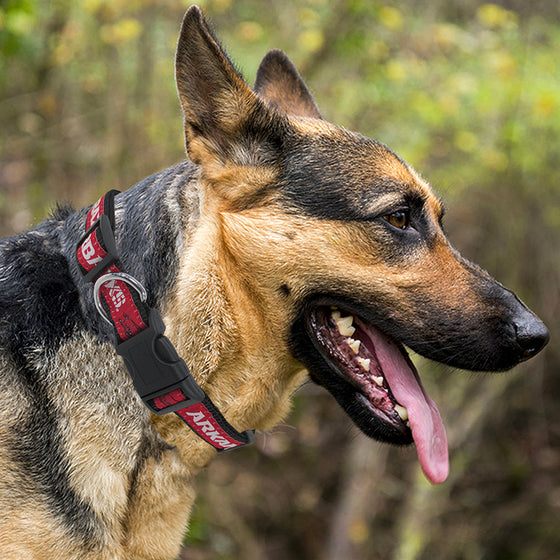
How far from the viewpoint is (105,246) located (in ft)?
7.58

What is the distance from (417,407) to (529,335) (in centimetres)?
54

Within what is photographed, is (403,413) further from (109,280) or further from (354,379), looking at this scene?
(109,280)

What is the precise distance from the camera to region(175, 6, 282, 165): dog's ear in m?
2.40

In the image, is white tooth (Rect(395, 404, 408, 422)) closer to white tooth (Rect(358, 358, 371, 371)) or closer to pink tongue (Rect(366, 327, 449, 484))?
pink tongue (Rect(366, 327, 449, 484))

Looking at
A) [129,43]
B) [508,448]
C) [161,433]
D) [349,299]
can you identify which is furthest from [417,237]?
[508,448]

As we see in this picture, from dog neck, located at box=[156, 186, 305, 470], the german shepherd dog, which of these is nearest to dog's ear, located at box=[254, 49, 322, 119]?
the german shepherd dog

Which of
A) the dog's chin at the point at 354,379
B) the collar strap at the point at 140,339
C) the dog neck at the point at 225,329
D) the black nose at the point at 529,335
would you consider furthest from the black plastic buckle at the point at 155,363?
the black nose at the point at 529,335

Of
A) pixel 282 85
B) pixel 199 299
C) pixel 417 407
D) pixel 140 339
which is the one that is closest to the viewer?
pixel 140 339

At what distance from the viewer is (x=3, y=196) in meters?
6.91

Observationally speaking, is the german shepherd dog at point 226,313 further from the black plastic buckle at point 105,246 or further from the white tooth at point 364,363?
the black plastic buckle at point 105,246

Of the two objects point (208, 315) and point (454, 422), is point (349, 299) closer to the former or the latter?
point (208, 315)

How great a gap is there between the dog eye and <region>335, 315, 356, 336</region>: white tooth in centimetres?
44

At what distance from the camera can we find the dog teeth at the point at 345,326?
270 cm

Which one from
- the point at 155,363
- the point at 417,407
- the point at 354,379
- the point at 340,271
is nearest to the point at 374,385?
the point at 354,379
